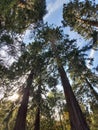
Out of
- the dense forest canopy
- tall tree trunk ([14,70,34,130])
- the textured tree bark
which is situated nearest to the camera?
the textured tree bark

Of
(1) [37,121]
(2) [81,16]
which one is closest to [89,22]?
(2) [81,16]

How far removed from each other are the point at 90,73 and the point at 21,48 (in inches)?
343

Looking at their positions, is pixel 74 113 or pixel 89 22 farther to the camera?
pixel 89 22

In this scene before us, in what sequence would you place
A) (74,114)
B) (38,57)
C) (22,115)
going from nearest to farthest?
(74,114) < (22,115) < (38,57)

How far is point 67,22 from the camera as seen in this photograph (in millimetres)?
18438

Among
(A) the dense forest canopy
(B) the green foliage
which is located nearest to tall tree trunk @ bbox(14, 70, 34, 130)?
(A) the dense forest canopy

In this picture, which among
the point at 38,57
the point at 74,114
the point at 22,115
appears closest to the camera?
the point at 74,114

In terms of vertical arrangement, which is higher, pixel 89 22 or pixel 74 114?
pixel 89 22

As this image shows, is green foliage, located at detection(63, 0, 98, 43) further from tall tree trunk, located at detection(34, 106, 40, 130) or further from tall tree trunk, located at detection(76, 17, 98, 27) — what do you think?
tall tree trunk, located at detection(34, 106, 40, 130)

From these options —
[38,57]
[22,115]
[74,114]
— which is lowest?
[74,114]

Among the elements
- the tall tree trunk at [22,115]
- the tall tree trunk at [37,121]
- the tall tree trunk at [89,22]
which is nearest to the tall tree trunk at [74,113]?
the tall tree trunk at [22,115]

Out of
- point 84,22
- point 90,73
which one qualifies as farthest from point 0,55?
point 90,73

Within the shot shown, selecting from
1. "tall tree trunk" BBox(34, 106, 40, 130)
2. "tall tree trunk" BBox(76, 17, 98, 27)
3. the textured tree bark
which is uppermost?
"tall tree trunk" BBox(76, 17, 98, 27)

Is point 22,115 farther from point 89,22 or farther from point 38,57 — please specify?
point 89,22
